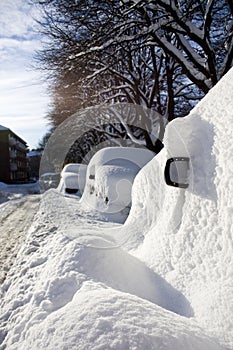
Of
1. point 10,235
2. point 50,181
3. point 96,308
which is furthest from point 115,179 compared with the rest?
point 50,181

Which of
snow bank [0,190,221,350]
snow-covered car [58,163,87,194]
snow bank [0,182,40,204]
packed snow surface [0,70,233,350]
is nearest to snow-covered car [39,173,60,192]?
snow bank [0,182,40,204]

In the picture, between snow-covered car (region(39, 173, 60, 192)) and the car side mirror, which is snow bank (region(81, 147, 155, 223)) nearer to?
the car side mirror

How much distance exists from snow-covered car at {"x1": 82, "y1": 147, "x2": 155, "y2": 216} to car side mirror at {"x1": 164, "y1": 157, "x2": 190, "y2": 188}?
4.94m

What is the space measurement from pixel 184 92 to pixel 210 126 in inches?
589

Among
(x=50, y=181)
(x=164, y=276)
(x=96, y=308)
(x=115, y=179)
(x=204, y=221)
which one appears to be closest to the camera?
(x=96, y=308)

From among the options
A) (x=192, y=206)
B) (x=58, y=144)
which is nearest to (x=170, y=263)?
(x=192, y=206)

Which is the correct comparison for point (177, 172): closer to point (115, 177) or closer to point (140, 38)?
point (115, 177)

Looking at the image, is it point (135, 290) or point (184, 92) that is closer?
point (135, 290)

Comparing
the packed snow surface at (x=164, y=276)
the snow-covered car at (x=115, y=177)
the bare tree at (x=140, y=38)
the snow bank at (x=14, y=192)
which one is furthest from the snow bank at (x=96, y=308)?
the snow bank at (x=14, y=192)

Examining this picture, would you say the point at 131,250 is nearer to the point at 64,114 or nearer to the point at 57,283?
the point at 57,283

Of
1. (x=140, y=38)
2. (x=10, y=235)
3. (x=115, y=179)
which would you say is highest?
(x=140, y=38)

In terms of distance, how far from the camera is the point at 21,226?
829 cm

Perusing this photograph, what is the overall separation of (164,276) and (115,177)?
5.46 meters

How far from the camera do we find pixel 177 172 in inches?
91.7
